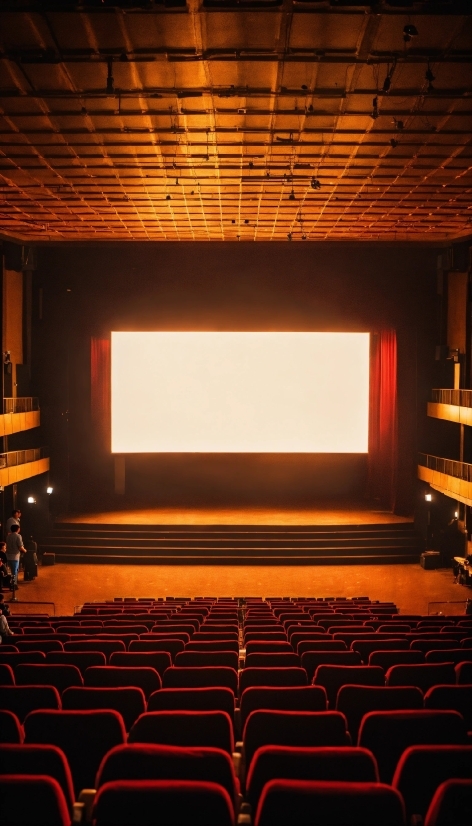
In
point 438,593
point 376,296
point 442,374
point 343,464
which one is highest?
point 376,296

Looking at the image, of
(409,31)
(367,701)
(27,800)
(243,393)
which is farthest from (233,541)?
(27,800)

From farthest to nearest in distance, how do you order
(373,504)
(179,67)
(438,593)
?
(373,504) < (438,593) < (179,67)

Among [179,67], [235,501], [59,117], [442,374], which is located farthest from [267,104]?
[235,501]

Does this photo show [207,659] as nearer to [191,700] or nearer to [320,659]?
[320,659]

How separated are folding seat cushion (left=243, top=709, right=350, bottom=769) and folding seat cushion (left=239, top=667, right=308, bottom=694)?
4.62 ft

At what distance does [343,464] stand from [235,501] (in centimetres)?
332

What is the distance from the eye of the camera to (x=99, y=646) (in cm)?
599

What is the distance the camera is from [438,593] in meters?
13.8

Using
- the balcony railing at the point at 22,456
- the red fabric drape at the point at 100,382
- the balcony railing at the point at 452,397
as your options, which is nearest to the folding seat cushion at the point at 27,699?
the balcony railing at the point at 22,456

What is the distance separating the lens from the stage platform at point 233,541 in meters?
15.7

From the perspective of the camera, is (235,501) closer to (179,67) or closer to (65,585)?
(65,585)

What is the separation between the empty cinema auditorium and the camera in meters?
3.04

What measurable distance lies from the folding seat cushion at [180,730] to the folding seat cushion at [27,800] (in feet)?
3.01

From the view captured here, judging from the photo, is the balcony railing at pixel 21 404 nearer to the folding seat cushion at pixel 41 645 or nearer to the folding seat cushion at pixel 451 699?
the folding seat cushion at pixel 41 645
